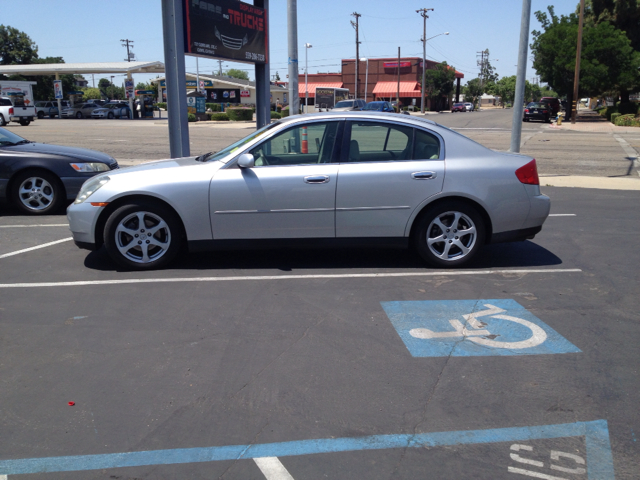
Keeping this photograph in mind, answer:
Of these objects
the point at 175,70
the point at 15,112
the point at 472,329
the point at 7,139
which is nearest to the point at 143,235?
the point at 472,329

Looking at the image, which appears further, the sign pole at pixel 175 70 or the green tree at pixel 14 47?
the green tree at pixel 14 47

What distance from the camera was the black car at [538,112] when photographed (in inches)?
1741

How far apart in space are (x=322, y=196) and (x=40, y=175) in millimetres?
5305

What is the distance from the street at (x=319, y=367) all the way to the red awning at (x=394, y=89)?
78.9 metres

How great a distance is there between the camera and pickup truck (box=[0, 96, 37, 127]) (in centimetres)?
3672

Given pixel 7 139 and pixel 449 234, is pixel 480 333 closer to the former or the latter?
pixel 449 234

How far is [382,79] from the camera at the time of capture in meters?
86.2

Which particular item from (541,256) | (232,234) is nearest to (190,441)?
(232,234)

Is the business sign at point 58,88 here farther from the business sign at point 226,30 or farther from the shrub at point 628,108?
the shrub at point 628,108

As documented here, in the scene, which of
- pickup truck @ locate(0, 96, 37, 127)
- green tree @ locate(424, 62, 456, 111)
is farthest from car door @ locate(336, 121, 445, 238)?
green tree @ locate(424, 62, 456, 111)

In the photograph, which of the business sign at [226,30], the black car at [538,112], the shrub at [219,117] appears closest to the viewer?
the business sign at [226,30]

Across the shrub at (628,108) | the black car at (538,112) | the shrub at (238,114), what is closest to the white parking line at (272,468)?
the black car at (538,112)

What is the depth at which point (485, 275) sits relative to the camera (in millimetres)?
6160

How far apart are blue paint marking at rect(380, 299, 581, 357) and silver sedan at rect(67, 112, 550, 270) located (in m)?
1.13
